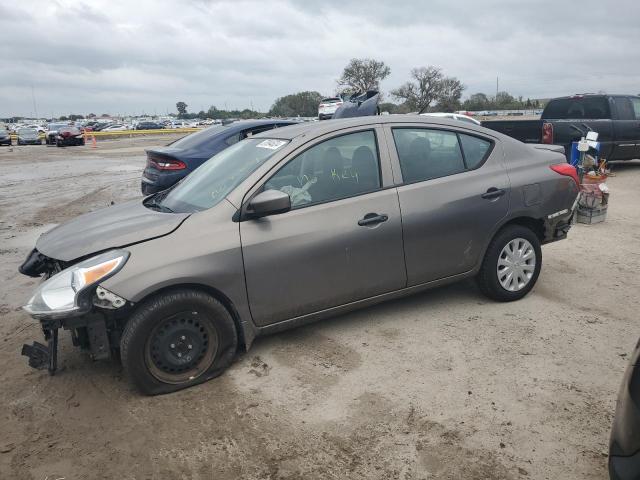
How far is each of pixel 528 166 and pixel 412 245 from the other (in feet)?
4.79

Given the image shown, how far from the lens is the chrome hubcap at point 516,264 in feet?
15.0

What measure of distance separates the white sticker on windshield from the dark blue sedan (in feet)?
10.4

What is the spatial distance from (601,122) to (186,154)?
30.7 feet

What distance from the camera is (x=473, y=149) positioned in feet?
14.9

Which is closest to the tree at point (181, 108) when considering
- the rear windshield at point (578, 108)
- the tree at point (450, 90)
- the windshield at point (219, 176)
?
the tree at point (450, 90)

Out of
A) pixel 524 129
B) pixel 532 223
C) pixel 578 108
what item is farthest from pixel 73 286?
pixel 578 108

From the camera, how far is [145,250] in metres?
3.32

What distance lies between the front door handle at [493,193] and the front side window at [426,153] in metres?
0.29

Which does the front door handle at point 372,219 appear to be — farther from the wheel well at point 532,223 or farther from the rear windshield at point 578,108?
the rear windshield at point 578,108

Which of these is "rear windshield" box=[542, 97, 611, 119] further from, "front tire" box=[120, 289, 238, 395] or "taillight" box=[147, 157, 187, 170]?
"front tire" box=[120, 289, 238, 395]

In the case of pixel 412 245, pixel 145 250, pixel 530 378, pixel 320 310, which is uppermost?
pixel 145 250

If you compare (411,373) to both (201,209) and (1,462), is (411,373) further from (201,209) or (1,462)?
(1,462)

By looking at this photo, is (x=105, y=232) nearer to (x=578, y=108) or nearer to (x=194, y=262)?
(x=194, y=262)

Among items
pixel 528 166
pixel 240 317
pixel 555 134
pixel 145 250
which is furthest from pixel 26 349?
pixel 555 134
